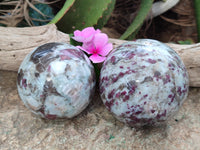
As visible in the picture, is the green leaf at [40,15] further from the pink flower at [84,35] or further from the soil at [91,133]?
the soil at [91,133]

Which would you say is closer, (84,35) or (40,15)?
(84,35)

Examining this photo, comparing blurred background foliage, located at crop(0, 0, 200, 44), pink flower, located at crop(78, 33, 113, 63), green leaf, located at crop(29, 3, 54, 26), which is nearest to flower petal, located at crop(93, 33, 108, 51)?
pink flower, located at crop(78, 33, 113, 63)

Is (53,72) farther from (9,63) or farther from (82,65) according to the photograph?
(9,63)

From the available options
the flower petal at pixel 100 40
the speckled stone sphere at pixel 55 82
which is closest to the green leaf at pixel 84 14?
the flower petal at pixel 100 40

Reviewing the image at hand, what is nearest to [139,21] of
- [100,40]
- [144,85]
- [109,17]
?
[109,17]

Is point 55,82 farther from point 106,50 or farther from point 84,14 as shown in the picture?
point 84,14

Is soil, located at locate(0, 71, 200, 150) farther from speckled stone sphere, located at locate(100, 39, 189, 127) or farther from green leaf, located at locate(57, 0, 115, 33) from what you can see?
green leaf, located at locate(57, 0, 115, 33)
